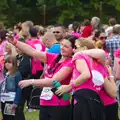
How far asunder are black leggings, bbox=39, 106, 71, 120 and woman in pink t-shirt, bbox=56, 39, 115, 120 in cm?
60

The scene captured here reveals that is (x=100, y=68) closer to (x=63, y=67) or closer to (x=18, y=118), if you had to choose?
(x=63, y=67)

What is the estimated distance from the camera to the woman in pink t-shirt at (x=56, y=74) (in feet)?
25.0

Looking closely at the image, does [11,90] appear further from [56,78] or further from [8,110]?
[56,78]

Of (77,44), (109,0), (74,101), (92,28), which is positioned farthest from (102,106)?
(109,0)

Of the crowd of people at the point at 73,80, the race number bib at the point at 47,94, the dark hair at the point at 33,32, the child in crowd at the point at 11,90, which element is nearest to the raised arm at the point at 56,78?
the crowd of people at the point at 73,80

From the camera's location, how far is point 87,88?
7320 mm

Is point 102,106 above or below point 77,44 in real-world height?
below

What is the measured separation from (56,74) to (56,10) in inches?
1351

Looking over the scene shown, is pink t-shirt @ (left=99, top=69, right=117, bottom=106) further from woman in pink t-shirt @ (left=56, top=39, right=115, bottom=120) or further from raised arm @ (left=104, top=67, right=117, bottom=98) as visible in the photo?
woman in pink t-shirt @ (left=56, top=39, right=115, bottom=120)

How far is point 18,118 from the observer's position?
10078 mm

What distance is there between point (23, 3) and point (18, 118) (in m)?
35.4

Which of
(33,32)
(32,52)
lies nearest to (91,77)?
(32,52)

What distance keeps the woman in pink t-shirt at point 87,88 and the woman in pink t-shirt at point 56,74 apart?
0.30m

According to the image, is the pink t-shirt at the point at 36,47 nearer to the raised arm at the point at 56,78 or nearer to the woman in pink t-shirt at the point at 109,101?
the woman in pink t-shirt at the point at 109,101
